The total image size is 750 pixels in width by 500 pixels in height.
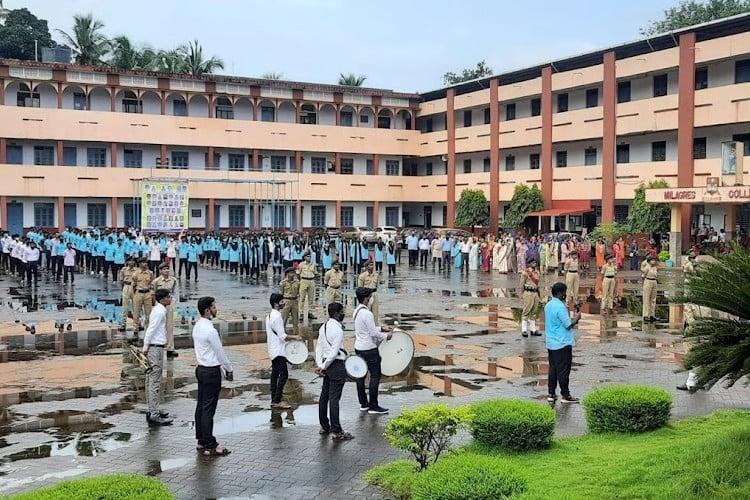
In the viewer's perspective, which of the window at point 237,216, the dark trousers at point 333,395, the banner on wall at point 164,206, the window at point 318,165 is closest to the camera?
the dark trousers at point 333,395

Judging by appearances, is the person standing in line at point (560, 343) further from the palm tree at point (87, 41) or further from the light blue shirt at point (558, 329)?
the palm tree at point (87, 41)

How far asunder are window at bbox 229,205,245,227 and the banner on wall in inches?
532

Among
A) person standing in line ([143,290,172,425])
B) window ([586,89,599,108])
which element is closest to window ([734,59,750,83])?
window ([586,89,599,108])

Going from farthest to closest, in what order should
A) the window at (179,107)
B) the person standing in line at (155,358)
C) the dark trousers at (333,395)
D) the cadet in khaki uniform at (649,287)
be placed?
the window at (179,107) < the cadet in khaki uniform at (649,287) < the person standing in line at (155,358) < the dark trousers at (333,395)

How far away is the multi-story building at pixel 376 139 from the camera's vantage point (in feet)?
125

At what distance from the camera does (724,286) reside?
19.5 feet

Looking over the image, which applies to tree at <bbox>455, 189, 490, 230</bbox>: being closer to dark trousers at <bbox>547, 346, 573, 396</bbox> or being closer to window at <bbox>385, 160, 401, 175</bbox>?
window at <bbox>385, 160, 401, 175</bbox>

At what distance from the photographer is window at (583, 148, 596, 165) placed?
44406mm

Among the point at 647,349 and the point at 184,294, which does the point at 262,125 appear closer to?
the point at 184,294

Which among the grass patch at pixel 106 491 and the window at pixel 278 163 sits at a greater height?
the window at pixel 278 163

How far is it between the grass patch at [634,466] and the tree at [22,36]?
61.4 meters

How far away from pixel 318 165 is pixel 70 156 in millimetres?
15841

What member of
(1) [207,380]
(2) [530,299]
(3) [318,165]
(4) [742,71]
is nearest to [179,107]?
(3) [318,165]

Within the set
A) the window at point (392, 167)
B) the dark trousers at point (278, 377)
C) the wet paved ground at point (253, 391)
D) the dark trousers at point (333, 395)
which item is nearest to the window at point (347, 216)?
A: the window at point (392, 167)
